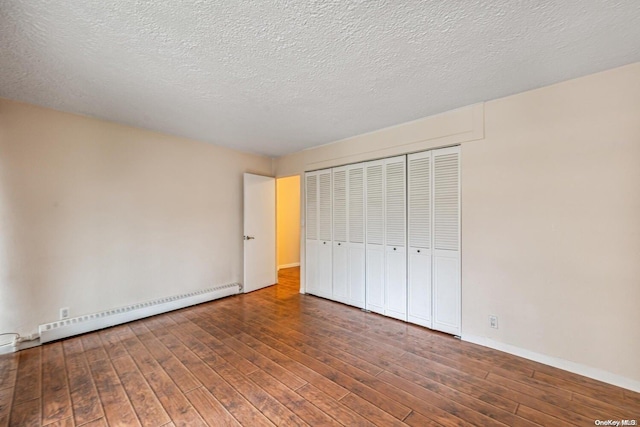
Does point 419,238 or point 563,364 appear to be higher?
point 419,238

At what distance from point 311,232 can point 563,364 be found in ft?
11.1

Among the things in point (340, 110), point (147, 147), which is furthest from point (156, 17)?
point (147, 147)

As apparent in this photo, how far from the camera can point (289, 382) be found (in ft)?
6.93

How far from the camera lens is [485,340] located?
2.70 meters

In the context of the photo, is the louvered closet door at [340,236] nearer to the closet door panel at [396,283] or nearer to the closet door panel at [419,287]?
the closet door panel at [396,283]

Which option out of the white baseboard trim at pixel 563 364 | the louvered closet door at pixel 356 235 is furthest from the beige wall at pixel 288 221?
the white baseboard trim at pixel 563 364

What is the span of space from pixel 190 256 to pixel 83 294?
49.9 inches

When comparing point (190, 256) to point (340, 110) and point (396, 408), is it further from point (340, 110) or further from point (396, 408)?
point (396, 408)

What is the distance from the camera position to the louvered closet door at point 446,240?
2918 millimetres

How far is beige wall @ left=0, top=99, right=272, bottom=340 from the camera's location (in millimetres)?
2684

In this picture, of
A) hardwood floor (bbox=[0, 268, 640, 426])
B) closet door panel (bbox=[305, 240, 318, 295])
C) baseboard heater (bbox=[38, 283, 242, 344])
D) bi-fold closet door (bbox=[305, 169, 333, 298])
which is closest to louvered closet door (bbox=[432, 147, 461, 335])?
hardwood floor (bbox=[0, 268, 640, 426])

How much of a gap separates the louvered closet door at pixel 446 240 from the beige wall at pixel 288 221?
4.40 meters

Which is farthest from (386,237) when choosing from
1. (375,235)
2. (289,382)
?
(289,382)

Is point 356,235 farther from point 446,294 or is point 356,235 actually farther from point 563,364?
point 563,364
